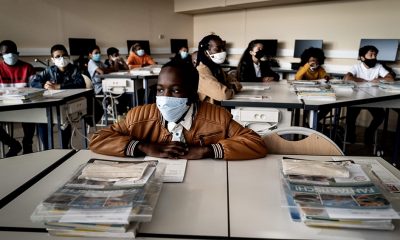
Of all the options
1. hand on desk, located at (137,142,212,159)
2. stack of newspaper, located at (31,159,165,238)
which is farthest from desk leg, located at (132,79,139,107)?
stack of newspaper, located at (31,159,165,238)

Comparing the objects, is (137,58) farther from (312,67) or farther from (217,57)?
(217,57)

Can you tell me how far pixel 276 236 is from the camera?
0.78 m

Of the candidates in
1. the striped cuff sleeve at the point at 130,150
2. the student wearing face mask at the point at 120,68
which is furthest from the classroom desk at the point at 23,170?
the student wearing face mask at the point at 120,68

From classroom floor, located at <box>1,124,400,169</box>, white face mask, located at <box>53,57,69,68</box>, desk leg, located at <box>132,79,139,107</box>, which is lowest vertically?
classroom floor, located at <box>1,124,400,169</box>

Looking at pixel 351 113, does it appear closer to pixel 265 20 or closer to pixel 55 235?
pixel 265 20

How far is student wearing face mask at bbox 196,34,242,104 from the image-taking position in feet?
8.42

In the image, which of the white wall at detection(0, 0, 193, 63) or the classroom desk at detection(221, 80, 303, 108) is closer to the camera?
the classroom desk at detection(221, 80, 303, 108)

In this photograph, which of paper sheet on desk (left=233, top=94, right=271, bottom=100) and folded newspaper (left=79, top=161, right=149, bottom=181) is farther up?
paper sheet on desk (left=233, top=94, right=271, bottom=100)

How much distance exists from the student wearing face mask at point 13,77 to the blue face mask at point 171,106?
8.10 feet

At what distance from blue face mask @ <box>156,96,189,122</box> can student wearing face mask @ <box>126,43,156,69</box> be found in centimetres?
502

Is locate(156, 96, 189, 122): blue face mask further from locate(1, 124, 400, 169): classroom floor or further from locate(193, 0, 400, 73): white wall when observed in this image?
locate(193, 0, 400, 73): white wall

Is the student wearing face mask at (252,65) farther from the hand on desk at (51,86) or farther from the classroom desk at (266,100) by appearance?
the hand on desk at (51,86)

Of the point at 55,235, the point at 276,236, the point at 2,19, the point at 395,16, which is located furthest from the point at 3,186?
the point at 2,19

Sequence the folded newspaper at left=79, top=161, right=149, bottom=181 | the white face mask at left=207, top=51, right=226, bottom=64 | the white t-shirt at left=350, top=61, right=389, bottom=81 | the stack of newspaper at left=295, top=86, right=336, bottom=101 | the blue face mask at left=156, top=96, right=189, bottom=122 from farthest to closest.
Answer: the white t-shirt at left=350, top=61, right=389, bottom=81
the white face mask at left=207, top=51, right=226, bottom=64
the stack of newspaper at left=295, top=86, right=336, bottom=101
the blue face mask at left=156, top=96, right=189, bottom=122
the folded newspaper at left=79, top=161, right=149, bottom=181
